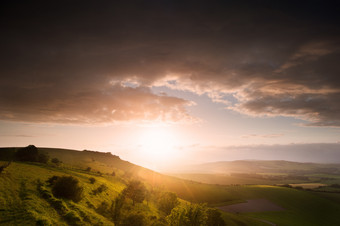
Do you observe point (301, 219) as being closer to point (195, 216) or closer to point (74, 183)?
point (195, 216)

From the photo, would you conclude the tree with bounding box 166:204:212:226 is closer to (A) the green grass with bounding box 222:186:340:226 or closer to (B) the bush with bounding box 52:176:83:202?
(B) the bush with bounding box 52:176:83:202

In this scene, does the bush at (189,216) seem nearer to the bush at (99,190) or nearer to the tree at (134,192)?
the tree at (134,192)

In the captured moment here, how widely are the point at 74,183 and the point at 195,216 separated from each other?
35.2 m

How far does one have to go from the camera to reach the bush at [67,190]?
48006 mm

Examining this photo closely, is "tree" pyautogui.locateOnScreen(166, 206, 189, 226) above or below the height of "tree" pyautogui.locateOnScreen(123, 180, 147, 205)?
above

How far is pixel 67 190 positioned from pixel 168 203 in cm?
4625

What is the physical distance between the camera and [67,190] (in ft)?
160

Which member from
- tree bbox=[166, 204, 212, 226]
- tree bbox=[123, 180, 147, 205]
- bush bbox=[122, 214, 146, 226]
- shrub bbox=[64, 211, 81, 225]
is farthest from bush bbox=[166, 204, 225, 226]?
tree bbox=[123, 180, 147, 205]

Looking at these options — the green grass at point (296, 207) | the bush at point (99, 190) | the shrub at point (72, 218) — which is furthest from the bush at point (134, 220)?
the green grass at point (296, 207)

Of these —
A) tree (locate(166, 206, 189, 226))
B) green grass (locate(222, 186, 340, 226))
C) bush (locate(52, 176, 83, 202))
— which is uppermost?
bush (locate(52, 176, 83, 202))

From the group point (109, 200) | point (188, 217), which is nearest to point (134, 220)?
point (188, 217)

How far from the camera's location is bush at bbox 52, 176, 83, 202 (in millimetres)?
48006

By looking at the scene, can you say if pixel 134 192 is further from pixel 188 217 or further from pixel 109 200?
pixel 188 217

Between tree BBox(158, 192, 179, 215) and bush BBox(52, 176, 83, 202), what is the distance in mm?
42206
